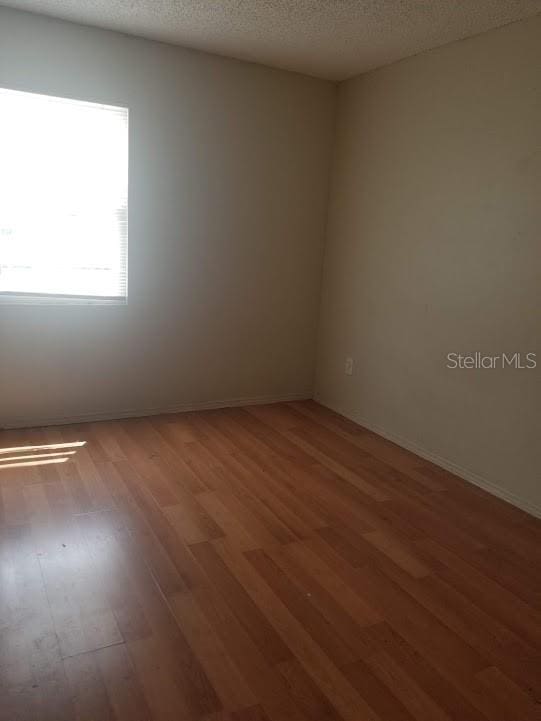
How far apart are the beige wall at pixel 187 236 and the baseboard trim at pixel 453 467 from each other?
833mm

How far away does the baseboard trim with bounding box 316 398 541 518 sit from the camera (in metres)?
2.95

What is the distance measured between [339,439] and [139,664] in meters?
2.33

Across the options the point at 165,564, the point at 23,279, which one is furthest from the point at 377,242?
the point at 165,564

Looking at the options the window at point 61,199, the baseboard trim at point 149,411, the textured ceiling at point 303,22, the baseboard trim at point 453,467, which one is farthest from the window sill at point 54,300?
the baseboard trim at point 453,467

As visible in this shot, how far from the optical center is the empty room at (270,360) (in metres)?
1.84

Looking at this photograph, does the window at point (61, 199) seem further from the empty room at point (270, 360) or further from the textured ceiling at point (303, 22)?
the textured ceiling at point (303, 22)

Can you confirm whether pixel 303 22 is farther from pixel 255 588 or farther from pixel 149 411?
pixel 255 588

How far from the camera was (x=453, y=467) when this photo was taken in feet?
11.1

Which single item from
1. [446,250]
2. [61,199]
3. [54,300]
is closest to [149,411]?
[54,300]

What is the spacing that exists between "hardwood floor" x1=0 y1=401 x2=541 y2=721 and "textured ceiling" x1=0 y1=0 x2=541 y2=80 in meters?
2.55

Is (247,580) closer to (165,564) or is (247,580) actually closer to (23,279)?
(165,564)

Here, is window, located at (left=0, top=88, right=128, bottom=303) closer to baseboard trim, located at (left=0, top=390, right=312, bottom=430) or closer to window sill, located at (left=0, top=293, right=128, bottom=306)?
window sill, located at (left=0, top=293, right=128, bottom=306)

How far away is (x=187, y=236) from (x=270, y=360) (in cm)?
122

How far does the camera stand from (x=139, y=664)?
5.71 ft
